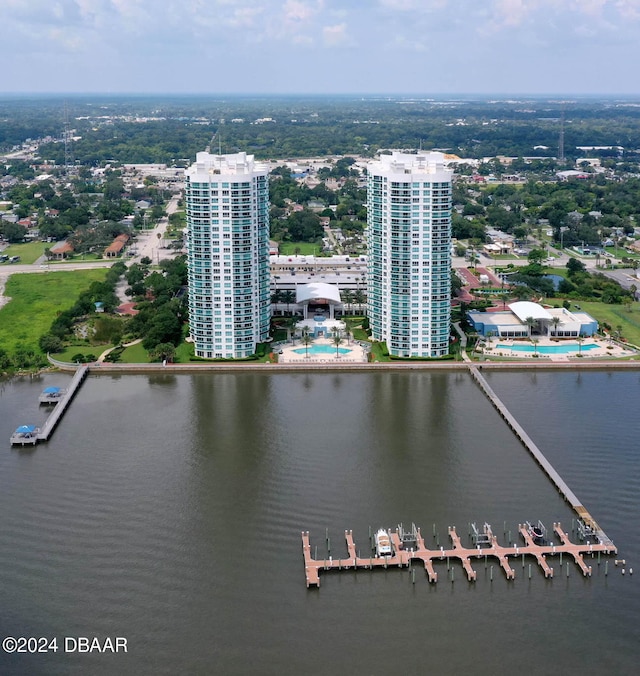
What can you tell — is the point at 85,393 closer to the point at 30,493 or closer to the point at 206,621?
the point at 30,493

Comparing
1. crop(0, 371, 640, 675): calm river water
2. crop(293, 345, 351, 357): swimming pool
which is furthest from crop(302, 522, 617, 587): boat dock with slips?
crop(293, 345, 351, 357): swimming pool

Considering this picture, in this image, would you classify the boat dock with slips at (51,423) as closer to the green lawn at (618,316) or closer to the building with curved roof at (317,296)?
the building with curved roof at (317,296)

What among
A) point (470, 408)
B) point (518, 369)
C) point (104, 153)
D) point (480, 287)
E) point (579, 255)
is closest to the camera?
point (470, 408)

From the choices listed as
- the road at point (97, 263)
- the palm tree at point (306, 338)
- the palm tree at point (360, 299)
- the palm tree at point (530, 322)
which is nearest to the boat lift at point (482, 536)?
the palm tree at point (306, 338)

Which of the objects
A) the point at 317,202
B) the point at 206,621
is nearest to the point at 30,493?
the point at 206,621

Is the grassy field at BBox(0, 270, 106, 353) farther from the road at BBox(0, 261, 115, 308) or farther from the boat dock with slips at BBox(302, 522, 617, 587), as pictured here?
the boat dock with slips at BBox(302, 522, 617, 587)

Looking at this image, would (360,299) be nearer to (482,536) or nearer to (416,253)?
(416,253)
